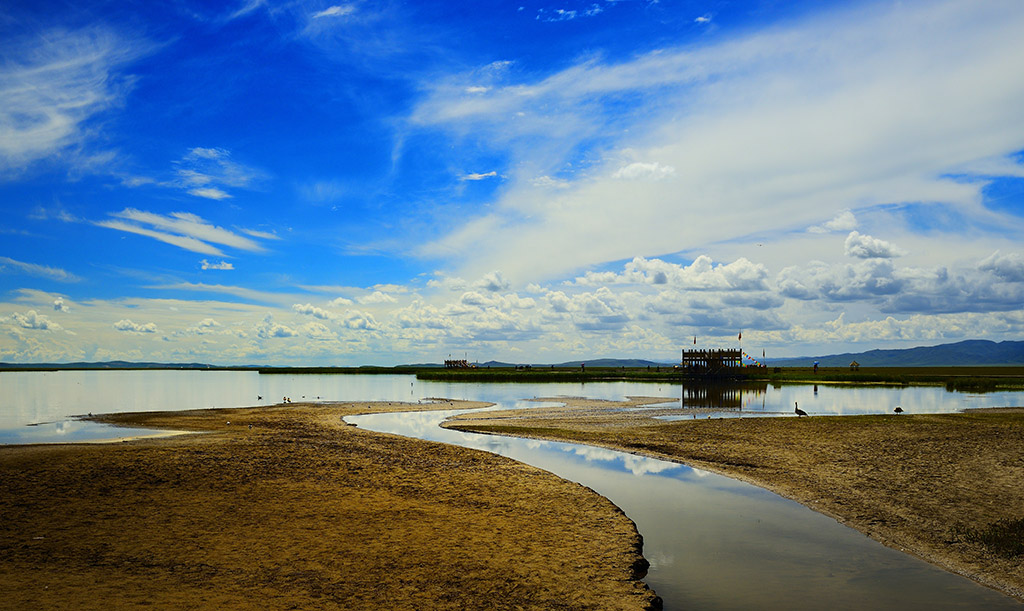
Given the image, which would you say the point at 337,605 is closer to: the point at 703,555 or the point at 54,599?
the point at 54,599

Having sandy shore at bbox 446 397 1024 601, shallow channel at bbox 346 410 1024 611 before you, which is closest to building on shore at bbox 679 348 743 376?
sandy shore at bbox 446 397 1024 601

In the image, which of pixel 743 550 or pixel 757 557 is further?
pixel 743 550

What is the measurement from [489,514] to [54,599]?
28.9 feet

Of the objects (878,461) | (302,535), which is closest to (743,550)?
(302,535)

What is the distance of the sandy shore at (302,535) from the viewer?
9.45m

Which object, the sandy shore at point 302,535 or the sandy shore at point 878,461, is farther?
the sandy shore at point 878,461

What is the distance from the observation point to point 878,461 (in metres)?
21.4

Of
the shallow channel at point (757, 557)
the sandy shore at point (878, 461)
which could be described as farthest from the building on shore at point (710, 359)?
the shallow channel at point (757, 557)

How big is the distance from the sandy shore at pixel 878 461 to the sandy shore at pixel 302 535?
7.19 metres

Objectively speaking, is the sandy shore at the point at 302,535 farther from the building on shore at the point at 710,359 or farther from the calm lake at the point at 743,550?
the building on shore at the point at 710,359

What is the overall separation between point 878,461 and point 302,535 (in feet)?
69.3

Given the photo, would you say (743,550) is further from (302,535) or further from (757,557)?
(302,535)

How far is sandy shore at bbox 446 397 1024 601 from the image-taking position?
13.6 m

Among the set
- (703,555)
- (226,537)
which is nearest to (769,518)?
(703,555)
